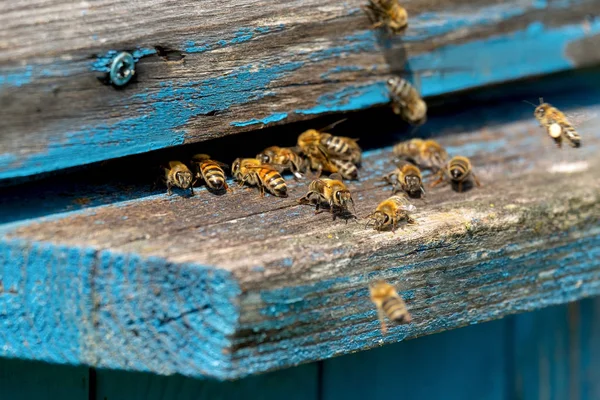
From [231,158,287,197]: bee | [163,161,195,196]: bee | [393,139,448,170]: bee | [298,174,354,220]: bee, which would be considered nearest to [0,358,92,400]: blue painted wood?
[163,161,195,196]: bee

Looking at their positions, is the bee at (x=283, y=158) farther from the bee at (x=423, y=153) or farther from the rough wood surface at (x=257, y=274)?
the bee at (x=423, y=153)

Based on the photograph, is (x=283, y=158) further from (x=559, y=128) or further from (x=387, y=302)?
(x=559, y=128)

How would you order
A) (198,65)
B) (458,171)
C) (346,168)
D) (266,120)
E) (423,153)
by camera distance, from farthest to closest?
1. (423,153)
2. (458,171)
3. (346,168)
4. (266,120)
5. (198,65)

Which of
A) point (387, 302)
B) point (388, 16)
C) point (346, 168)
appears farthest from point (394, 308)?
point (388, 16)

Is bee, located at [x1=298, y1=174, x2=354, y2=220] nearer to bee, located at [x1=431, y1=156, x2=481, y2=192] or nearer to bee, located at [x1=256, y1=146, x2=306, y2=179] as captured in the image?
bee, located at [x1=256, y1=146, x2=306, y2=179]

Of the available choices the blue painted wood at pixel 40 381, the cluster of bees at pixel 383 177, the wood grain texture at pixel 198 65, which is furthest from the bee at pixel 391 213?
the blue painted wood at pixel 40 381

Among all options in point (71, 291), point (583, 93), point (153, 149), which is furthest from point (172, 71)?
point (583, 93)

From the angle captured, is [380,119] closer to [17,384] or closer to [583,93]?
[583,93]
